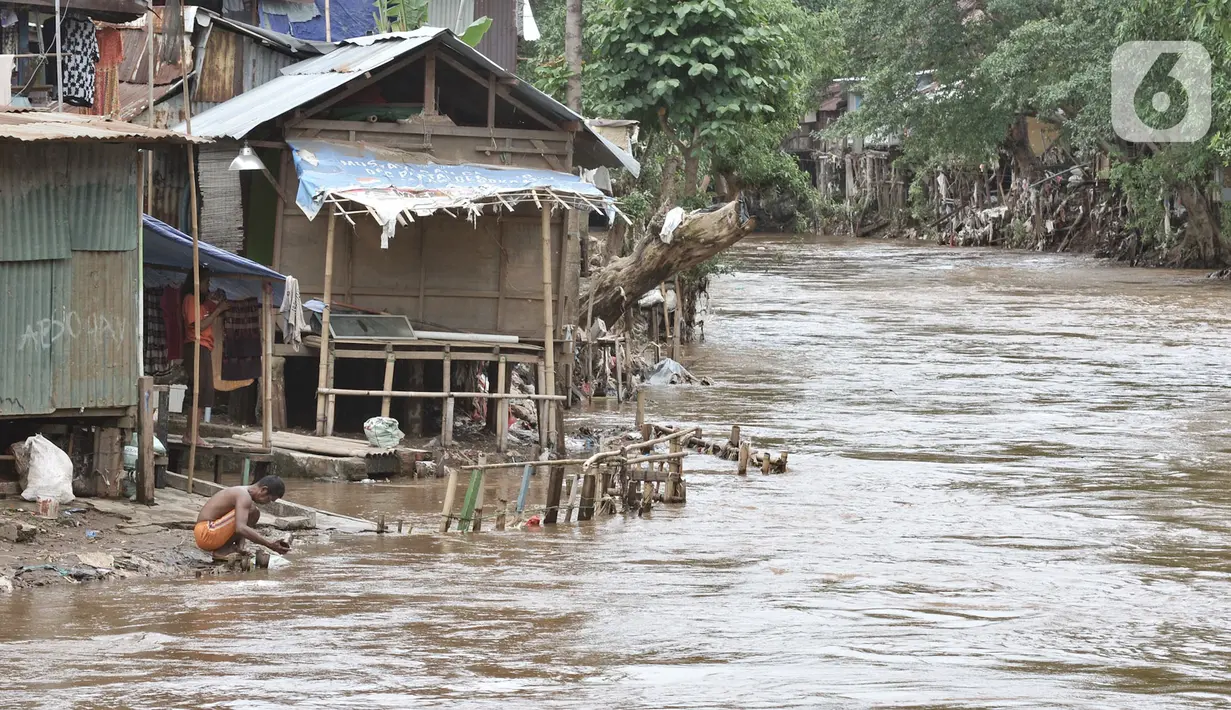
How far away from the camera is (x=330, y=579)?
990cm

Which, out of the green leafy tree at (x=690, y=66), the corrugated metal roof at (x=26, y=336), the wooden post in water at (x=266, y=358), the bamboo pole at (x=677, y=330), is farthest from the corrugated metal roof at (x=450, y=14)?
the corrugated metal roof at (x=26, y=336)

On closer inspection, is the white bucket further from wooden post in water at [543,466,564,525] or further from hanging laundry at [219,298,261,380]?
wooden post in water at [543,466,564,525]

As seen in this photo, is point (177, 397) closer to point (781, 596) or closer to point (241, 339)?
point (241, 339)

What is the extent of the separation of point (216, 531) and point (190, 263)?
3.73m

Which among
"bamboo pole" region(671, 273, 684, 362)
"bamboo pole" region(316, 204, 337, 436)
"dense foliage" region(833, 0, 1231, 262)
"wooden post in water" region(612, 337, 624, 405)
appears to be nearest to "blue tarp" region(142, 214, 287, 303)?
"bamboo pole" region(316, 204, 337, 436)

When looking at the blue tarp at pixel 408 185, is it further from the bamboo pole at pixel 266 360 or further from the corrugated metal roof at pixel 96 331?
the corrugated metal roof at pixel 96 331

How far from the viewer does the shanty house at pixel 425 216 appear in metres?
15.1

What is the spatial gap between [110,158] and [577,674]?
5293mm

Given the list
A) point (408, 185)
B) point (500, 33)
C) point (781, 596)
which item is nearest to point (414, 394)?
point (408, 185)

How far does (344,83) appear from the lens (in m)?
15.2

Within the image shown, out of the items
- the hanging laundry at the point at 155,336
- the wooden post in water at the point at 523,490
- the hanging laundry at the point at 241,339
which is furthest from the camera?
the hanging laundry at the point at 241,339

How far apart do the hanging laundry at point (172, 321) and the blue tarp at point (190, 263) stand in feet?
0.71

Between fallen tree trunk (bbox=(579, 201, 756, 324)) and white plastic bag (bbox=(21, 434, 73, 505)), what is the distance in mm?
Result: 9009

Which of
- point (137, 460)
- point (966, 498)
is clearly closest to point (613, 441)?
point (966, 498)
